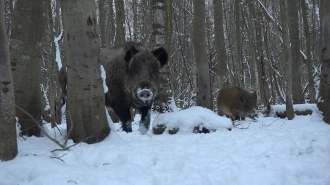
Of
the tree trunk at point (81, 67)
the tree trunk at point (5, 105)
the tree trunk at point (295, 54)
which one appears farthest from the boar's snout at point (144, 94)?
the tree trunk at point (295, 54)

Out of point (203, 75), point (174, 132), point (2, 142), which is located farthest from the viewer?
point (203, 75)

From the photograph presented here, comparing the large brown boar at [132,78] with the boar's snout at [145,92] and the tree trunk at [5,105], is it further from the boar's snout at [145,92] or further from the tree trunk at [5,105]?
the tree trunk at [5,105]

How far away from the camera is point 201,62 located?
8.48 metres

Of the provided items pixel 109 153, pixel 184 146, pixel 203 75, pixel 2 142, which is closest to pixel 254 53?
pixel 203 75

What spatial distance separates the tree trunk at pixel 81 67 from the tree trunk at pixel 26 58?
0.48 m

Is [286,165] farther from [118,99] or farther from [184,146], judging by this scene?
[118,99]

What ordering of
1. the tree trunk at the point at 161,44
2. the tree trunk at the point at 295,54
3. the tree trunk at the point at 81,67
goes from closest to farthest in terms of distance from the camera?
the tree trunk at the point at 81,67
the tree trunk at the point at 161,44
the tree trunk at the point at 295,54

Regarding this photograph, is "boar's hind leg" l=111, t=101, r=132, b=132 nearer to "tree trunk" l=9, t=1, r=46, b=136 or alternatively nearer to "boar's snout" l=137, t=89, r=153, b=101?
"boar's snout" l=137, t=89, r=153, b=101

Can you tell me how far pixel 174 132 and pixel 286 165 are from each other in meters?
2.72

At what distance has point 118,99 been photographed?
6660 millimetres

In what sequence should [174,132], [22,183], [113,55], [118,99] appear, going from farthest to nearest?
1. [113,55]
2. [118,99]
3. [174,132]
4. [22,183]

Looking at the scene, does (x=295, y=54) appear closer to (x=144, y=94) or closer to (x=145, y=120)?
(x=145, y=120)

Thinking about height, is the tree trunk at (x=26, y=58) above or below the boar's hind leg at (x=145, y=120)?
above

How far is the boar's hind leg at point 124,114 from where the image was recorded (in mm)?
6531
